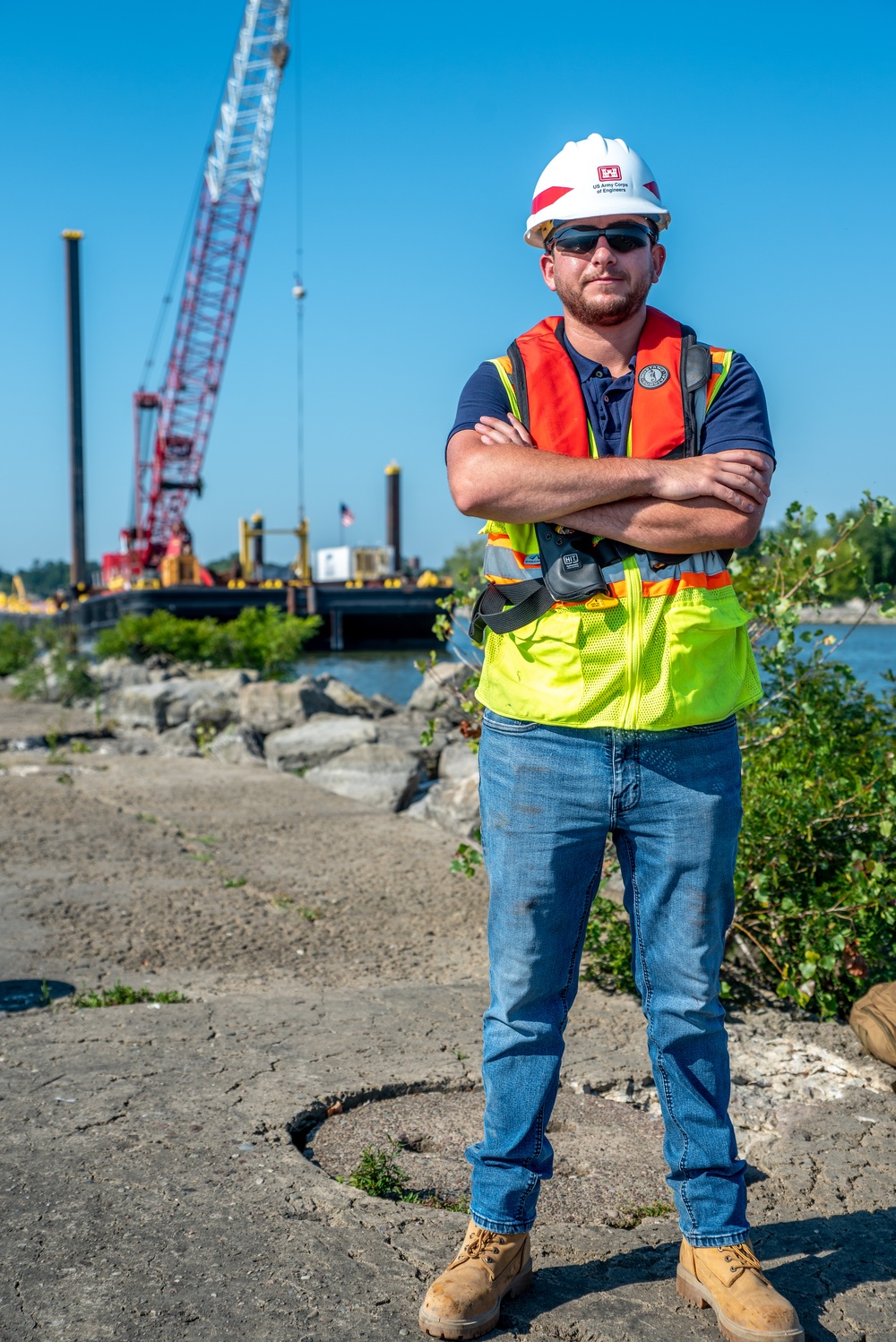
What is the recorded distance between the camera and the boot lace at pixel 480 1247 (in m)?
2.15

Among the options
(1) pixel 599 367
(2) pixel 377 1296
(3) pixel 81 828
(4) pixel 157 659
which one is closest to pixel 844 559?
(1) pixel 599 367

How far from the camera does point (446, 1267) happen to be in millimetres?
2242

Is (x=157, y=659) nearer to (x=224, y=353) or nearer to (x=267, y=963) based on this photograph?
(x=267, y=963)

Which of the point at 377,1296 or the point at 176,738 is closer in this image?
the point at 377,1296

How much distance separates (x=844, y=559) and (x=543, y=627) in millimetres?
2177

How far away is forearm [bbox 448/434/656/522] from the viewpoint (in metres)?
2.12

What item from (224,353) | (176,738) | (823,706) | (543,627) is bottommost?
(176,738)

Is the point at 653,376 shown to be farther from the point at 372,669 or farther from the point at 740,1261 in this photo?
the point at 372,669

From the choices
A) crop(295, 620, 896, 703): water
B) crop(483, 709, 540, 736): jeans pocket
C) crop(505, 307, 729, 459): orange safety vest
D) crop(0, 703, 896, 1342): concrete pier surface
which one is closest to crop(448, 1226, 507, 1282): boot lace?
crop(0, 703, 896, 1342): concrete pier surface

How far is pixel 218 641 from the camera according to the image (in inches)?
706

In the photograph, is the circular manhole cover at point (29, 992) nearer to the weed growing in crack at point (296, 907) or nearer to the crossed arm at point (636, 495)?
the weed growing in crack at point (296, 907)

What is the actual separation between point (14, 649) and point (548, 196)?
61.1ft

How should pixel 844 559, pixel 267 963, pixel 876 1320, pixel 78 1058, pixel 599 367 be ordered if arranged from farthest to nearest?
pixel 267 963 < pixel 844 559 < pixel 78 1058 < pixel 599 367 < pixel 876 1320

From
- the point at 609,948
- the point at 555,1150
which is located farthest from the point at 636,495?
the point at 609,948
